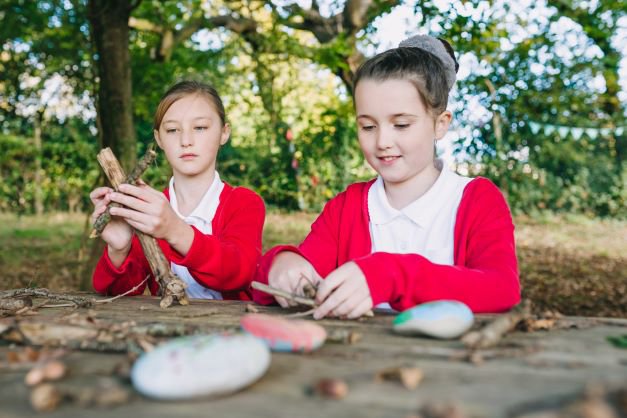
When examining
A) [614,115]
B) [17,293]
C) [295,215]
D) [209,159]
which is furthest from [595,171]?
[17,293]

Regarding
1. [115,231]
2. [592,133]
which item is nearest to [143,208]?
[115,231]

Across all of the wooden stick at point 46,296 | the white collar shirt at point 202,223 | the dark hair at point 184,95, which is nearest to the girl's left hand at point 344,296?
the wooden stick at point 46,296

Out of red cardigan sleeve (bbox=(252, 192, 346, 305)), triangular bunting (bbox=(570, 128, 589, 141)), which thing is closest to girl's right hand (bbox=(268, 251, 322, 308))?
red cardigan sleeve (bbox=(252, 192, 346, 305))

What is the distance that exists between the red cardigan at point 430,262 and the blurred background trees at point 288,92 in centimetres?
203

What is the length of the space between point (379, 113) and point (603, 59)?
4305mm

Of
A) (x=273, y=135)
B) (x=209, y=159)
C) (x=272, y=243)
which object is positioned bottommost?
(x=272, y=243)

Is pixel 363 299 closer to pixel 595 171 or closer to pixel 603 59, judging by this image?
pixel 603 59

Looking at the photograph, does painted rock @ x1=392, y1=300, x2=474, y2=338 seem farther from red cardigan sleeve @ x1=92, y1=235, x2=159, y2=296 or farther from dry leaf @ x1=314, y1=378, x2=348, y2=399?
red cardigan sleeve @ x1=92, y1=235, x2=159, y2=296

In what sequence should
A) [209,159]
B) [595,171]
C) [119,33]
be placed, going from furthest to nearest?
[595,171], [119,33], [209,159]

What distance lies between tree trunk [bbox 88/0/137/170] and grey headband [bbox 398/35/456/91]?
3.34 metres

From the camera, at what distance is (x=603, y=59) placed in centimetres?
545

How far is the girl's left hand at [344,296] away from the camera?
4.78ft

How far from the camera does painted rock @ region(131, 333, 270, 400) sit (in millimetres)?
853

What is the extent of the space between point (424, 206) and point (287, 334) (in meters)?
1.11
